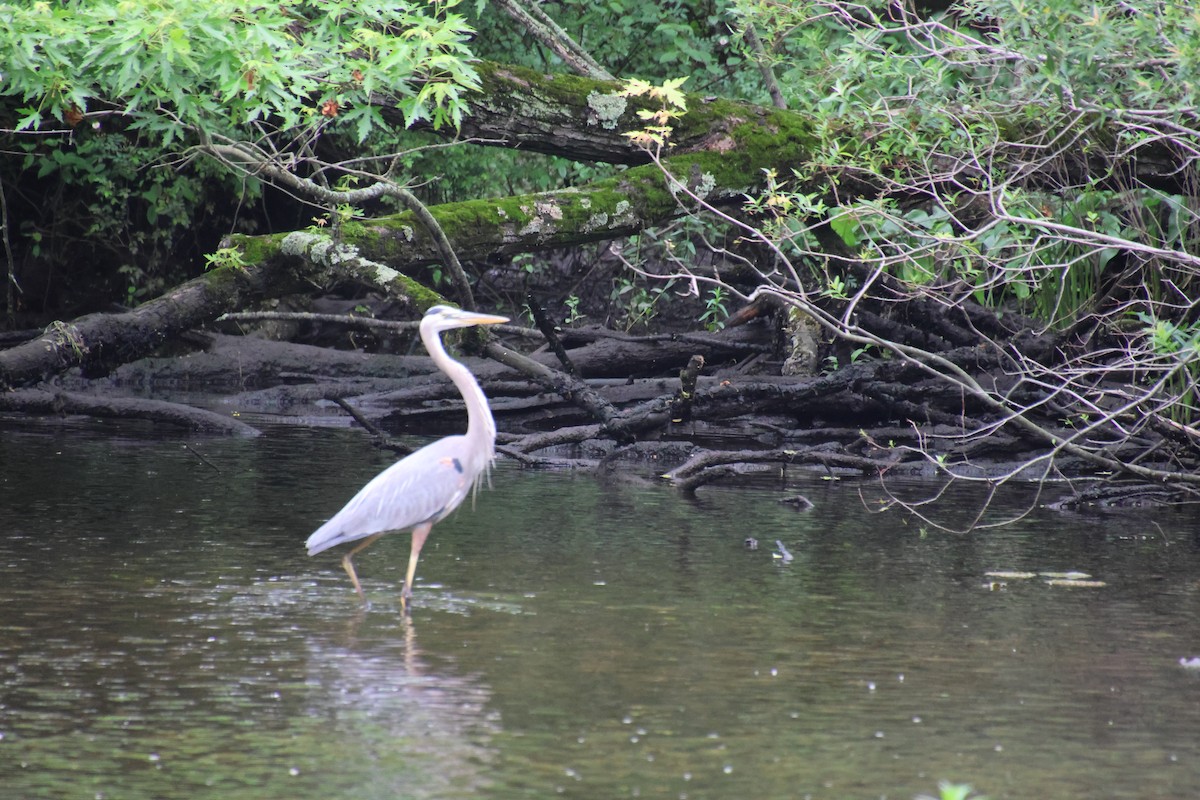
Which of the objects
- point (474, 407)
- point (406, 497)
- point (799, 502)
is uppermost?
point (474, 407)

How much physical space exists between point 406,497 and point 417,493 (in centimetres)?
6

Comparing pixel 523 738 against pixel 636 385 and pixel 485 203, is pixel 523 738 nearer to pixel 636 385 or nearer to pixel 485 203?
pixel 485 203

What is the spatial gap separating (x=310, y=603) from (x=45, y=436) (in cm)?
651

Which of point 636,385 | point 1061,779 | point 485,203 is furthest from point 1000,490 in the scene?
point 1061,779

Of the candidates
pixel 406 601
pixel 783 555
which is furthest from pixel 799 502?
pixel 406 601

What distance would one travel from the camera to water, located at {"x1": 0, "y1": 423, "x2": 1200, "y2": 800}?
4316mm

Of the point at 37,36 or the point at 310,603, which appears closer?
the point at 310,603

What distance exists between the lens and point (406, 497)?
6914 mm

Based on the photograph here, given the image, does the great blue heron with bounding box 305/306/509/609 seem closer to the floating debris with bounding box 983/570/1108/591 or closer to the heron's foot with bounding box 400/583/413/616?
the heron's foot with bounding box 400/583/413/616

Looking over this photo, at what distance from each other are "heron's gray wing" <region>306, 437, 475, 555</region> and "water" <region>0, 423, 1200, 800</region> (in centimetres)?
30

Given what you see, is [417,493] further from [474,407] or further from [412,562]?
[474,407]

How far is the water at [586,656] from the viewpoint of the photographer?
14.2 feet

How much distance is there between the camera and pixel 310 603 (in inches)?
257

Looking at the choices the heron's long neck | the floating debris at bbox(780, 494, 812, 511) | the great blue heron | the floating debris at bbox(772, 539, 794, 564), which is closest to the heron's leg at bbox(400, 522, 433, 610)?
the great blue heron
